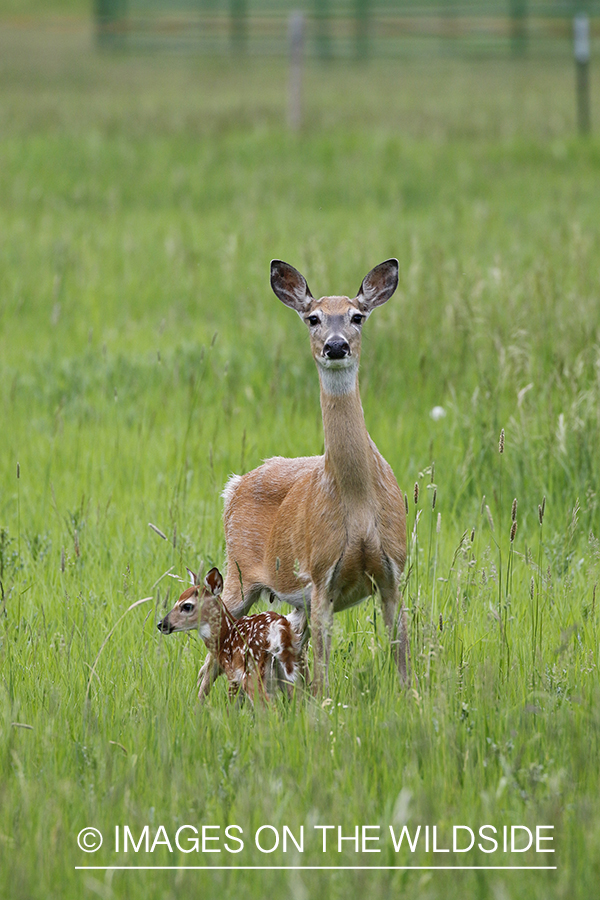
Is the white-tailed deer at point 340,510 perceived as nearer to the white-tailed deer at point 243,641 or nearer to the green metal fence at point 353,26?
the white-tailed deer at point 243,641

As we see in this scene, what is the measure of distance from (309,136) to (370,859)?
53.8 ft

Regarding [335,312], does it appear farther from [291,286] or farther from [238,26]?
[238,26]

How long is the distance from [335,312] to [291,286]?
14.0 inches

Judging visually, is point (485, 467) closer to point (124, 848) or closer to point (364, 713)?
point (364, 713)

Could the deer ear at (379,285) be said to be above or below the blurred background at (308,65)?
below

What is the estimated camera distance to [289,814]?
3.08 meters

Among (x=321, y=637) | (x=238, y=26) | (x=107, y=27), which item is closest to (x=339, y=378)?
(x=321, y=637)

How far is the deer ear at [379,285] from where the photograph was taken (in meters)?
4.29

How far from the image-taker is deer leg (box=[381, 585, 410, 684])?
395 centimetres

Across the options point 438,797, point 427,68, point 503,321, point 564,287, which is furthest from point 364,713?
point 427,68

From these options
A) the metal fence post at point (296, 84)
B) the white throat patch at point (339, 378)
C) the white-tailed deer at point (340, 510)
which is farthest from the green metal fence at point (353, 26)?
the white throat patch at point (339, 378)

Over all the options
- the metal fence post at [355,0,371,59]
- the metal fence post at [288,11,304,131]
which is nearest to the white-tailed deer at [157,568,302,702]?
the metal fence post at [288,11,304,131]

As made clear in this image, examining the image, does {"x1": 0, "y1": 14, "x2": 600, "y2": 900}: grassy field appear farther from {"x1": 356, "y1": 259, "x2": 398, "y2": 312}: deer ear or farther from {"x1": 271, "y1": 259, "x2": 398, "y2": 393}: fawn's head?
{"x1": 356, "y1": 259, "x2": 398, "y2": 312}: deer ear

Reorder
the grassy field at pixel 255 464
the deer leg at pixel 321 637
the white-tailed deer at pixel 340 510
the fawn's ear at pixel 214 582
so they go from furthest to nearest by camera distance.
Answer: the fawn's ear at pixel 214 582
the white-tailed deer at pixel 340 510
the deer leg at pixel 321 637
the grassy field at pixel 255 464
